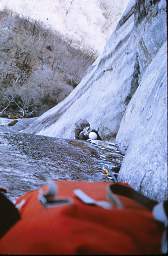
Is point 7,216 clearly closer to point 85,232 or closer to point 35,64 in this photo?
point 85,232

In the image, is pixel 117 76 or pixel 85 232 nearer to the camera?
pixel 85 232

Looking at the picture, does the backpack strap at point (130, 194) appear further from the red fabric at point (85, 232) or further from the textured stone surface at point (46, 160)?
the textured stone surface at point (46, 160)

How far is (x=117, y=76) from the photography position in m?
9.28

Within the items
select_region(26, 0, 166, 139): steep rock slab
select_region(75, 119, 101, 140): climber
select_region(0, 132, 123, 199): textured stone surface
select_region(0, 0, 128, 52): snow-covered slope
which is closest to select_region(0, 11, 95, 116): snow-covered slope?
select_region(0, 0, 128, 52): snow-covered slope

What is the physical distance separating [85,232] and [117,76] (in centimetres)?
820

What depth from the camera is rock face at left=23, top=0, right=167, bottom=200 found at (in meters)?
3.04

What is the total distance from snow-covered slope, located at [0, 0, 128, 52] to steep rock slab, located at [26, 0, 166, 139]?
71.6 ft

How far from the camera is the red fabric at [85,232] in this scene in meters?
1.21

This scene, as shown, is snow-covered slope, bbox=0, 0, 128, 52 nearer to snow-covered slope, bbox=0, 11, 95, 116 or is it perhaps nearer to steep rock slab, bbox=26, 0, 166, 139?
snow-covered slope, bbox=0, 11, 95, 116

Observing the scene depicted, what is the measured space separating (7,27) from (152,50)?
25055mm

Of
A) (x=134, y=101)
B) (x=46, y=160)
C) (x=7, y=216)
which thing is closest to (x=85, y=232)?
(x=7, y=216)

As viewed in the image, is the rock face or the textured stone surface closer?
the rock face

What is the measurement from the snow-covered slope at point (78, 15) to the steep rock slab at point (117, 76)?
2182 cm

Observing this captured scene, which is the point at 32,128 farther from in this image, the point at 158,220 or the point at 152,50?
the point at 158,220
